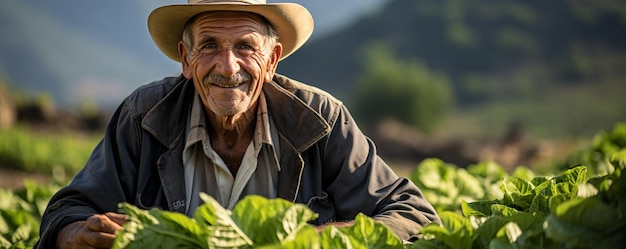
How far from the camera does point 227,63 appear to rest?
9.37ft

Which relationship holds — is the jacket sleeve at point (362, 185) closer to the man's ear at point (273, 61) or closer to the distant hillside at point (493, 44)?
the man's ear at point (273, 61)

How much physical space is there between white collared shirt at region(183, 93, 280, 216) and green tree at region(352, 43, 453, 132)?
34.6 m

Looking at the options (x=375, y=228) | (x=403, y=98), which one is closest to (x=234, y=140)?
(x=375, y=228)

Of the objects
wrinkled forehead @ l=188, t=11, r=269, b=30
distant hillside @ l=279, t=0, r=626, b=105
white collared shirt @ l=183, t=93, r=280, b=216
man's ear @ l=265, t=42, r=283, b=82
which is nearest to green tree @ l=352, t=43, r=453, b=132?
distant hillside @ l=279, t=0, r=626, b=105

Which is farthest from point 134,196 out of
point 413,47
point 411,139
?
point 413,47

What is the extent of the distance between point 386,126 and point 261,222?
54.6 ft

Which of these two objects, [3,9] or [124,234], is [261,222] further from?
[3,9]

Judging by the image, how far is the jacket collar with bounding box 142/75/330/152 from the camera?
3033 mm

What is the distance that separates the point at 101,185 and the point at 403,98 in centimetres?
3721

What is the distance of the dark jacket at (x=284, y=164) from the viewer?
9.64 feet

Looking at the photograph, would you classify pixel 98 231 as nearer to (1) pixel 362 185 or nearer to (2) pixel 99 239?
(2) pixel 99 239

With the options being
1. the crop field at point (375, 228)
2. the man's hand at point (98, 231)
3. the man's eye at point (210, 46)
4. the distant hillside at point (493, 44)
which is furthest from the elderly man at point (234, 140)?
the distant hillside at point (493, 44)

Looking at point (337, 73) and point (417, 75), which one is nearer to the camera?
point (417, 75)

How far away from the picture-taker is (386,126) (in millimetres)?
18547
